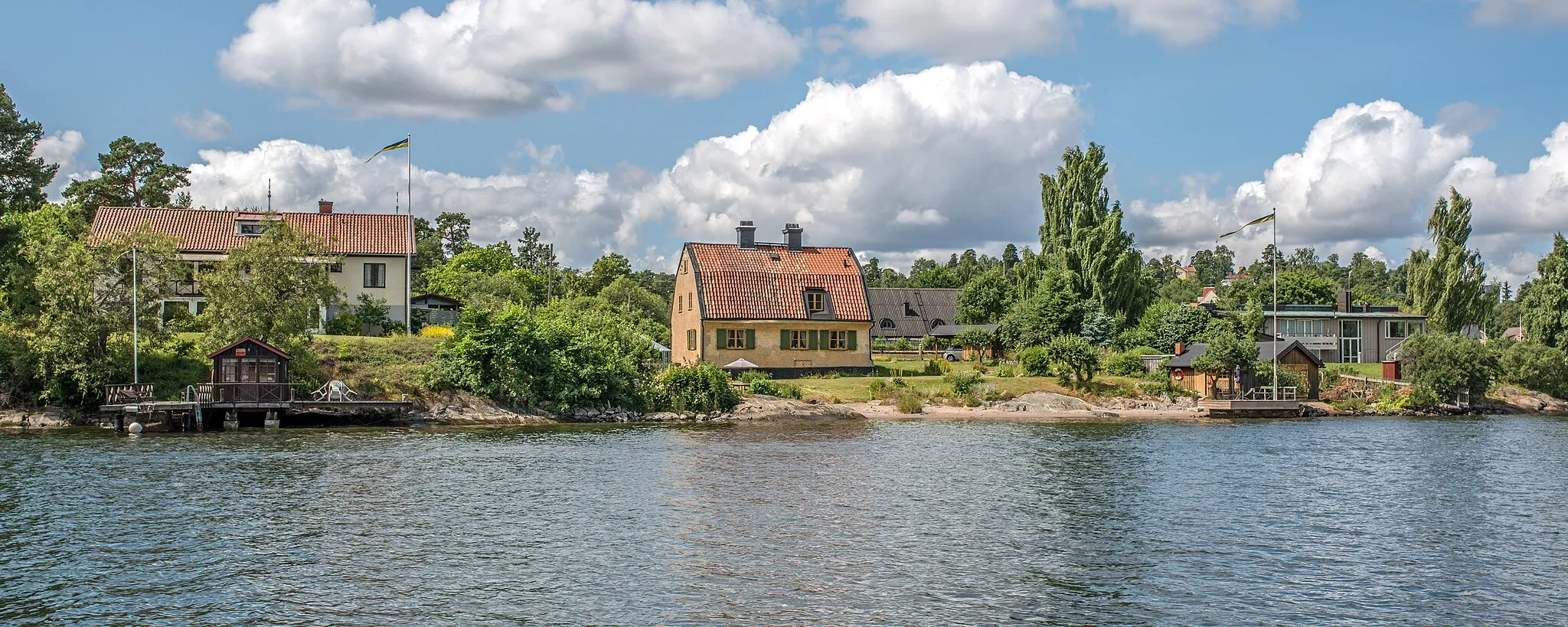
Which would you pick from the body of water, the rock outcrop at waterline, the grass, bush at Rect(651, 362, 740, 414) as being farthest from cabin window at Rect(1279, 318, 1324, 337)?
bush at Rect(651, 362, 740, 414)

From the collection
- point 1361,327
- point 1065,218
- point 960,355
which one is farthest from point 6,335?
point 1361,327

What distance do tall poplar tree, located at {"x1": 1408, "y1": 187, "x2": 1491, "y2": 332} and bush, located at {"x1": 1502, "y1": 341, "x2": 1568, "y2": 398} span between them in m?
13.9

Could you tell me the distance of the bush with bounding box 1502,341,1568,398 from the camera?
67.4m

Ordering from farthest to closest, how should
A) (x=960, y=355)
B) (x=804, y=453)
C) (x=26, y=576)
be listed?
(x=960, y=355) < (x=804, y=453) < (x=26, y=576)

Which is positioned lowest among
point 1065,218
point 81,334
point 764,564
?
point 764,564

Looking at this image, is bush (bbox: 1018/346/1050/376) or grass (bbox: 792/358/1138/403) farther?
bush (bbox: 1018/346/1050/376)

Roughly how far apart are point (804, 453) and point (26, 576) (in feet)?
79.4

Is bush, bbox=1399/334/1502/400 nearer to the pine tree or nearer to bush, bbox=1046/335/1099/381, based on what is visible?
bush, bbox=1046/335/1099/381

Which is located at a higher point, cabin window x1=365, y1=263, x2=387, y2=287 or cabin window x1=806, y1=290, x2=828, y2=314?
cabin window x1=365, y1=263, x2=387, y2=287

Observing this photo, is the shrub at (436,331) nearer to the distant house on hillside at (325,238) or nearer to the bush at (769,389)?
the distant house on hillside at (325,238)

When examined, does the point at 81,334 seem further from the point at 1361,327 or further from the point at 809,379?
the point at 1361,327

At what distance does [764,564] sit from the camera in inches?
908

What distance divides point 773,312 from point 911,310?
3888 centimetres

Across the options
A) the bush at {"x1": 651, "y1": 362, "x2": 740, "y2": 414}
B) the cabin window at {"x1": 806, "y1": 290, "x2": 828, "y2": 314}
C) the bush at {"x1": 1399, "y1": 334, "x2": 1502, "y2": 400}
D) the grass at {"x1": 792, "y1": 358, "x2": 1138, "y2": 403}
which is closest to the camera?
the bush at {"x1": 651, "y1": 362, "x2": 740, "y2": 414}
